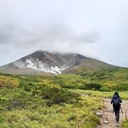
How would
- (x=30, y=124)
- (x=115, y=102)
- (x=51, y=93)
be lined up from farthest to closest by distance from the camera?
(x=51, y=93) → (x=115, y=102) → (x=30, y=124)

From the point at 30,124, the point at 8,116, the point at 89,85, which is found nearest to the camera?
→ the point at 30,124

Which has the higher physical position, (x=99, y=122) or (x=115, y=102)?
(x=115, y=102)

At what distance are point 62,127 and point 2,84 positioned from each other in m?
29.6

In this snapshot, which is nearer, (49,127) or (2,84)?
(49,127)

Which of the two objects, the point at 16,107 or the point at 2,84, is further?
the point at 2,84

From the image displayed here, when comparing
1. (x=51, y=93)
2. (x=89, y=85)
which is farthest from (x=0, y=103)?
(x=89, y=85)

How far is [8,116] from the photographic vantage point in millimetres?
20844

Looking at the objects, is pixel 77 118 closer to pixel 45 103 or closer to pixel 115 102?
pixel 115 102

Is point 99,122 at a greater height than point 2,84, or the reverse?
point 2,84

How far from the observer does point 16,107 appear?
1053 inches

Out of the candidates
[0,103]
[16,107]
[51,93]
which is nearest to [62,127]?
[0,103]

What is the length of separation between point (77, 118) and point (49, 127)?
5087 mm

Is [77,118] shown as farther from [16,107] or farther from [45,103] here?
[45,103]

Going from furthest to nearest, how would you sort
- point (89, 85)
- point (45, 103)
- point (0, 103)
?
point (89, 85) → point (45, 103) → point (0, 103)
